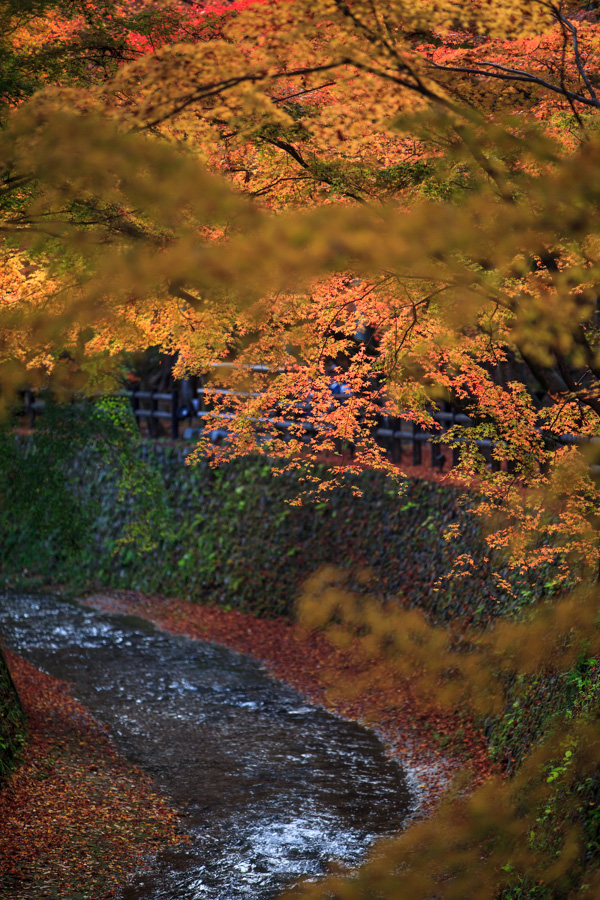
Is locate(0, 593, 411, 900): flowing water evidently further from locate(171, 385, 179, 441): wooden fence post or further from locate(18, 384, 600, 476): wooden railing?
locate(171, 385, 179, 441): wooden fence post

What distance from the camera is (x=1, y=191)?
23.5 feet

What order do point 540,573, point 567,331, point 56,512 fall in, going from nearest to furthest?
point 567,331 → point 540,573 → point 56,512

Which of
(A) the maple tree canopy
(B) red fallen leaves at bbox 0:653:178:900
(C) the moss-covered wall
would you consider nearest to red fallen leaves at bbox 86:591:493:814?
(C) the moss-covered wall

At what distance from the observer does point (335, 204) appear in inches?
272

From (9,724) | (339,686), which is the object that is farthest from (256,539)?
(9,724)

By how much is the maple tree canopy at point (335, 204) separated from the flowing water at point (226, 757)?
76 centimetres

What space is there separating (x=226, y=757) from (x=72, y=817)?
2540 mm

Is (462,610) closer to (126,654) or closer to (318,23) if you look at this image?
(126,654)

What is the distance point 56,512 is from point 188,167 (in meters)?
10.8

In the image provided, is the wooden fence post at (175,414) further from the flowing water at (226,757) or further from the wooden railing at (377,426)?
the flowing water at (226,757)

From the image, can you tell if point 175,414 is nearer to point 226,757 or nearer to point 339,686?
point 339,686

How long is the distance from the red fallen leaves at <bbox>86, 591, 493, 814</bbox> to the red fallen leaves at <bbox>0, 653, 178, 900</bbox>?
2.79 metres

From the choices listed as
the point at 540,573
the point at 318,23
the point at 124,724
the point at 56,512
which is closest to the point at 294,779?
the point at 124,724

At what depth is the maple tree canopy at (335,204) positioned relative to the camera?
4496 millimetres
